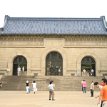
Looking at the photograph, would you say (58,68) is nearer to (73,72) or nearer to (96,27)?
(73,72)

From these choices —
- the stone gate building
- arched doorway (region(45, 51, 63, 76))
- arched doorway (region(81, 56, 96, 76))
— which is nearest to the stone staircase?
the stone gate building

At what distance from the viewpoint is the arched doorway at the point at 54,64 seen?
49.9 meters

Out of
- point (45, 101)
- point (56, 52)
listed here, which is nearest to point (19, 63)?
point (56, 52)

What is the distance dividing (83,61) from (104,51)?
3.17 meters

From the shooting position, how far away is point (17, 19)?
179 ft

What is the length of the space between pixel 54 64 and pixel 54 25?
5.97m

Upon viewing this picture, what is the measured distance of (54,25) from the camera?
174ft

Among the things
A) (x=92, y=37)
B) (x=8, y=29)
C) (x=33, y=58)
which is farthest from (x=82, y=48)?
(x=8, y=29)

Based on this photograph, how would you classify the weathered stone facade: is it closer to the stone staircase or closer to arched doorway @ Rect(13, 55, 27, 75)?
arched doorway @ Rect(13, 55, 27, 75)

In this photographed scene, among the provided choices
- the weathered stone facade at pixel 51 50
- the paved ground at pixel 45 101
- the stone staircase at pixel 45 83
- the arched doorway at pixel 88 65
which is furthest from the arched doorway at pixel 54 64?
the paved ground at pixel 45 101

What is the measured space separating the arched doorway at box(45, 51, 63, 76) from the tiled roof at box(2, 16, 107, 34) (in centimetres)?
310

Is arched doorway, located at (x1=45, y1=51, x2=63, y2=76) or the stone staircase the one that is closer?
the stone staircase

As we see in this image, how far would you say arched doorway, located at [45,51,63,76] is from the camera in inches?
1964

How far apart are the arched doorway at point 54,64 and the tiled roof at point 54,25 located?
10.2 feet
